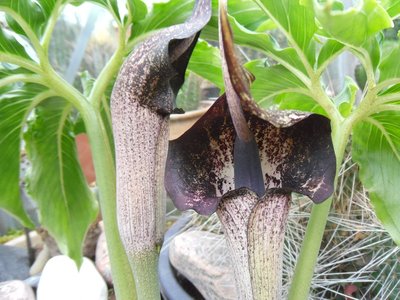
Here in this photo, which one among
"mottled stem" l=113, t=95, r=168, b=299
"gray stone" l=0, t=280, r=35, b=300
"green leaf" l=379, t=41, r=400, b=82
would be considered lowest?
"gray stone" l=0, t=280, r=35, b=300

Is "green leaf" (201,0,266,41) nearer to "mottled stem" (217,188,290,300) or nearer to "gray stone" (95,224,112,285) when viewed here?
"mottled stem" (217,188,290,300)

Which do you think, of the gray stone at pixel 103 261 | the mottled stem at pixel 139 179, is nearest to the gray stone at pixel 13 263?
the gray stone at pixel 103 261

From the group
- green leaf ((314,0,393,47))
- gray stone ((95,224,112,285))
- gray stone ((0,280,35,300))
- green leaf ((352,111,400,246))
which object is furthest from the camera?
gray stone ((95,224,112,285))

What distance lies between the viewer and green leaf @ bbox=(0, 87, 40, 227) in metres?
0.59

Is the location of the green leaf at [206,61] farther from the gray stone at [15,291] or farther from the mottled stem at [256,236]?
the gray stone at [15,291]

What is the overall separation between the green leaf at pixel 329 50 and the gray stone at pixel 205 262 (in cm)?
42

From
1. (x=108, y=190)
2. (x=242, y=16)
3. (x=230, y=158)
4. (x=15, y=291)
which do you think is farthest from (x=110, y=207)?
(x=15, y=291)

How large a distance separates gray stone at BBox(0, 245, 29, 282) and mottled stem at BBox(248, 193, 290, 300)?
113 cm

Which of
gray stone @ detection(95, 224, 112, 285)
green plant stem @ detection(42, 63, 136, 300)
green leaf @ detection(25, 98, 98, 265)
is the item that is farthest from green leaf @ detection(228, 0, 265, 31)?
gray stone @ detection(95, 224, 112, 285)

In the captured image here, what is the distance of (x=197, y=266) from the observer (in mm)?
796

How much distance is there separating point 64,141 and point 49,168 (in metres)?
0.05

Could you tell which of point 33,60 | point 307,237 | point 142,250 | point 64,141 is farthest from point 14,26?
point 307,237

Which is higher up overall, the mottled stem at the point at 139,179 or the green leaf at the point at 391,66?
the green leaf at the point at 391,66

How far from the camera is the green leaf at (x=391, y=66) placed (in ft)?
1.37
